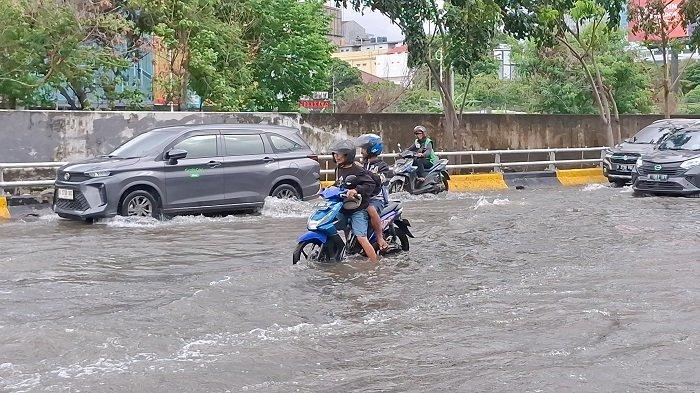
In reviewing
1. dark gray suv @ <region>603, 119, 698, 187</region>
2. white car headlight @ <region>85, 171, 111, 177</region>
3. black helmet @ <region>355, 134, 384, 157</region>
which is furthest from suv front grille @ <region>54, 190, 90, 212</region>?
dark gray suv @ <region>603, 119, 698, 187</region>

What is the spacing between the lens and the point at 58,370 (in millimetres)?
6301

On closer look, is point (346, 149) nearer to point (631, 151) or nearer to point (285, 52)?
point (631, 151)

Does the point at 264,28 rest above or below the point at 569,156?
above

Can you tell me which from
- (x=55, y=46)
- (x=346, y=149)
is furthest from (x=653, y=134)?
(x=346, y=149)

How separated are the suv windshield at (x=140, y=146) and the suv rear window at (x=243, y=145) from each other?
116cm

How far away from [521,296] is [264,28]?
2197 cm

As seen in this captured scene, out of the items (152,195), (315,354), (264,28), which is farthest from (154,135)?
(264,28)

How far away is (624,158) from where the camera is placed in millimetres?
22906

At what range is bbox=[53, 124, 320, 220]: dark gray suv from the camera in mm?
14430

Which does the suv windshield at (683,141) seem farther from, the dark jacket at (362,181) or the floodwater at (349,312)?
the dark jacket at (362,181)

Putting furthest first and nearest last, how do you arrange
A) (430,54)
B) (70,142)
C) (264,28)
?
(264,28) < (430,54) < (70,142)

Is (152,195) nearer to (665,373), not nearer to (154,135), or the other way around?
(154,135)

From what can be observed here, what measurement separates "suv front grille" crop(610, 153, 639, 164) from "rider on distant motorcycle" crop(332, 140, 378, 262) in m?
13.5

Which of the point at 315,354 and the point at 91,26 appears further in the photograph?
the point at 91,26
